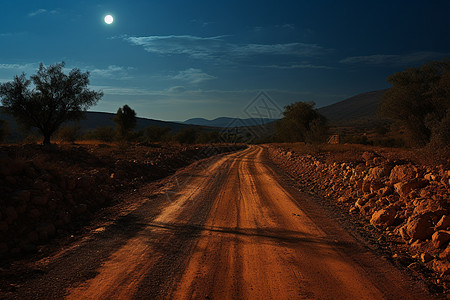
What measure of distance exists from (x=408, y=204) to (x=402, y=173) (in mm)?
1386

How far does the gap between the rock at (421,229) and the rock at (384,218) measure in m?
0.82

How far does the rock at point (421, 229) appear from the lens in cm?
443

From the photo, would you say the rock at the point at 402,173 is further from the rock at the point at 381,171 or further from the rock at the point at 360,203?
the rock at the point at 360,203

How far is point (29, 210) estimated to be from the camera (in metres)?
5.43

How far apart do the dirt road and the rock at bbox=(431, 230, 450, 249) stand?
94 centimetres

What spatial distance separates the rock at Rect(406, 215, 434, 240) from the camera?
4.43 metres

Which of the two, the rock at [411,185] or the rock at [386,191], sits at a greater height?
the rock at [411,185]

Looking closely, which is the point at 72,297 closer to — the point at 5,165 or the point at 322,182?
the point at 5,165

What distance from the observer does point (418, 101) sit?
1761 centimetres

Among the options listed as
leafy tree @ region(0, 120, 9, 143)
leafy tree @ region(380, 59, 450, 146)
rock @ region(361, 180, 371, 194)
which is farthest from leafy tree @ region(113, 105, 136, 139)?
rock @ region(361, 180, 371, 194)

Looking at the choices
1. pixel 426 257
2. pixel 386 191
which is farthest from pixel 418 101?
pixel 426 257

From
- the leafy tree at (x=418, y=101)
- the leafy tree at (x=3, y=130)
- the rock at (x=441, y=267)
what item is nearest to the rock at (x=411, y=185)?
the rock at (x=441, y=267)

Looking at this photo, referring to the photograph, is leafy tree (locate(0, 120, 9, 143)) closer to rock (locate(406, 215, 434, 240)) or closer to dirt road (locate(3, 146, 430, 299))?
dirt road (locate(3, 146, 430, 299))

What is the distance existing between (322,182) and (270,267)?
7.80 meters
